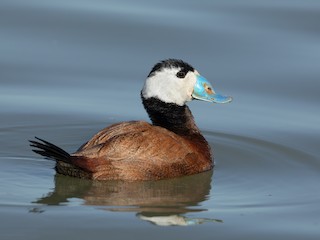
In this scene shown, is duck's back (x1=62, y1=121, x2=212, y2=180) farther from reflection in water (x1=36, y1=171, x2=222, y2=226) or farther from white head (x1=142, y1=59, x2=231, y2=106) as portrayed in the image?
white head (x1=142, y1=59, x2=231, y2=106)

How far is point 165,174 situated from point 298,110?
2307 millimetres

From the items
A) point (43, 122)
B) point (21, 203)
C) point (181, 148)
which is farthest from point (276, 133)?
point (21, 203)

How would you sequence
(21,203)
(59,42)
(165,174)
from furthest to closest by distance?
1. (59,42)
2. (165,174)
3. (21,203)

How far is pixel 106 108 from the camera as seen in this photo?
10.6m

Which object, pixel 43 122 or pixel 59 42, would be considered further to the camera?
pixel 59 42

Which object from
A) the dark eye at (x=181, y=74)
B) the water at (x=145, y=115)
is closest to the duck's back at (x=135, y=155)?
the water at (x=145, y=115)

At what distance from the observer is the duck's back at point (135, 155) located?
859cm

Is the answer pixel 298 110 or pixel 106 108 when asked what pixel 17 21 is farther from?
pixel 298 110

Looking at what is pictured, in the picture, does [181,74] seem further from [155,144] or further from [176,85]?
[155,144]

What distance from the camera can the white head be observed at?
367 inches

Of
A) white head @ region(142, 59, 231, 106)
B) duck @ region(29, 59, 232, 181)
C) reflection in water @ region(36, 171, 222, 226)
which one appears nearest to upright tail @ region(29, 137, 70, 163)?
duck @ region(29, 59, 232, 181)

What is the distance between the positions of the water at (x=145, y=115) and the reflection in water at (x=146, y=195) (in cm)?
1

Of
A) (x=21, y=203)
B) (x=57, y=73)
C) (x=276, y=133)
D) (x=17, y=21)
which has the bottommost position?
(x=21, y=203)

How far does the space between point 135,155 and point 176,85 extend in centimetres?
102
